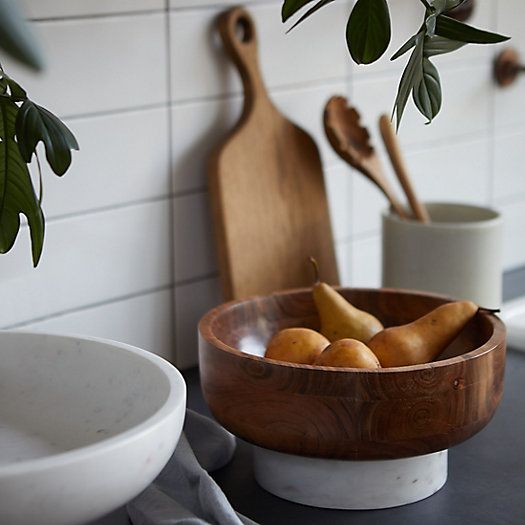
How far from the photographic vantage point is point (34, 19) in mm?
1013

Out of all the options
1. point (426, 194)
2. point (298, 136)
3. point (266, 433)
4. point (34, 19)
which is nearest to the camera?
point (266, 433)

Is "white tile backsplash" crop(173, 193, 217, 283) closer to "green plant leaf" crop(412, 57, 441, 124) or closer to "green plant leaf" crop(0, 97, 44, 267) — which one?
"green plant leaf" crop(0, 97, 44, 267)

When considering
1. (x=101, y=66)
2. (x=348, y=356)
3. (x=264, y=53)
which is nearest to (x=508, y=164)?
(x=264, y=53)

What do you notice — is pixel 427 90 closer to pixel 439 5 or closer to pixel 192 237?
pixel 439 5

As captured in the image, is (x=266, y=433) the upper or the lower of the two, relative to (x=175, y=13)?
lower

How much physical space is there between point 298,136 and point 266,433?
0.50 m

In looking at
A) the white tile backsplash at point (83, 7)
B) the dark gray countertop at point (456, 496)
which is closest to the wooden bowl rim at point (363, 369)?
the dark gray countertop at point (456, 496)

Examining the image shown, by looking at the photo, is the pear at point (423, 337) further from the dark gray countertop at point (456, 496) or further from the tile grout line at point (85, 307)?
the tile grout line at point (85, 307)

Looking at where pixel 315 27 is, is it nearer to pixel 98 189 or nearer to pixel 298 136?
pixel 298 136

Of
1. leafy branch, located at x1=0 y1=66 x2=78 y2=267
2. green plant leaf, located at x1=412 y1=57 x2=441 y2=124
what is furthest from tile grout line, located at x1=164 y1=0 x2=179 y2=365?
green plant leaf, located at x1=412 y1=57 x2=441 y2=124

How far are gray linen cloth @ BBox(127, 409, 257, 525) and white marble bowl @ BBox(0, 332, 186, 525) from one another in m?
0.07

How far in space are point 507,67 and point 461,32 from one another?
98 centimetres

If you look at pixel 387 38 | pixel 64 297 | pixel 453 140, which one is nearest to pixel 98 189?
pixel 64 297

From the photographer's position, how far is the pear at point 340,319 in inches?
38.4
